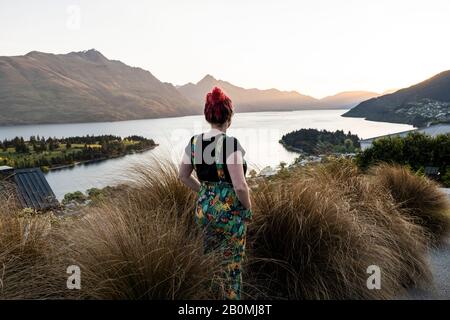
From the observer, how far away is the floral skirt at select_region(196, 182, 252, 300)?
232cm

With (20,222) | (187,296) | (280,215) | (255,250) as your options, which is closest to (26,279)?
(20,222)

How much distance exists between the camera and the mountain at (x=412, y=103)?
3971 inches

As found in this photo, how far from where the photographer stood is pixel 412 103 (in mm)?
113062

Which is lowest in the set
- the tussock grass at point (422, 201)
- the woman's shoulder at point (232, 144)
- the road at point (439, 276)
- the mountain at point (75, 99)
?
the road at point (439, 276)

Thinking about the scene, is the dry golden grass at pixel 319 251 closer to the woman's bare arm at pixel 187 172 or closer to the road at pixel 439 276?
the road at pixel 439 276

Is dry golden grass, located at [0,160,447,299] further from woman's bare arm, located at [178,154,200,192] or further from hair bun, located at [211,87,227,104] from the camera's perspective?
hair bun, located at [211,87,227,104]

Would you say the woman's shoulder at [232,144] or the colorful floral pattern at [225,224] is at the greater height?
the woman's shoulder at [232,144]

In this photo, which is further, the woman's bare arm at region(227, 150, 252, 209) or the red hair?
the red hair

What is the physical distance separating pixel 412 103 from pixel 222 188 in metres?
128

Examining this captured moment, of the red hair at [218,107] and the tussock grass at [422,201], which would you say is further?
the tussock grass at [422,201]

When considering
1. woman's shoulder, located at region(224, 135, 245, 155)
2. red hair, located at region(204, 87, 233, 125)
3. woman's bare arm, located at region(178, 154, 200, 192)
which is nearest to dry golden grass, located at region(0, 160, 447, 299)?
woman's bare arm, located at region(178, 154, 200, 192)

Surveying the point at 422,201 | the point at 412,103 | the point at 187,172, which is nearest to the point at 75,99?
the point at 412,103

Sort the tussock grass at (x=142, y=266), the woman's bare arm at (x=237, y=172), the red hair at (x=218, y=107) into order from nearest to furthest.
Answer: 1. the tussock grass at (x=142, y=266)
2. the woman's bare arm at (x=237, y=172)
3. the red hair at (x=218, y=107)

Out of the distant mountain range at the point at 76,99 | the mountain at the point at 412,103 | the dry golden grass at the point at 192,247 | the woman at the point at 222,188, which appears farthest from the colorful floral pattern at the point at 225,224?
the distant mountain range at the point at 76,99
